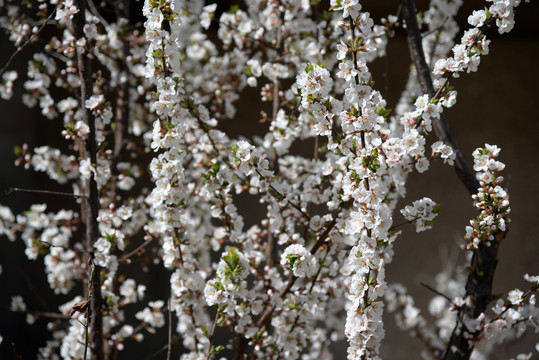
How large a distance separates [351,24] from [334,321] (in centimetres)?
181

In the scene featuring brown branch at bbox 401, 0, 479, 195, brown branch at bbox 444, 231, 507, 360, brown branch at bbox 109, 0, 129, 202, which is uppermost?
brown branch at bbox 109, 0, 129, 202

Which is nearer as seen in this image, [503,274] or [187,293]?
[187,293]

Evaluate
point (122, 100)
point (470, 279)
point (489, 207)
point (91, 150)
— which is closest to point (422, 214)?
point (489, 207)

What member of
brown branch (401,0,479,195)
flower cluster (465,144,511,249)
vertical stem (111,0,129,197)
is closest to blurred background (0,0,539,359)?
vertical stem (111,0,129,197)

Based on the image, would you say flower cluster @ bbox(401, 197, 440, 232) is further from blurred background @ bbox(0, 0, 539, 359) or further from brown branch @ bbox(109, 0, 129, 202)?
blurred background @ bbox(0, 0, 539, 359)

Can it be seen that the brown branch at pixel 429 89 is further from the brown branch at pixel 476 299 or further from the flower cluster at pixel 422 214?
the flower cluster at pixel 422 214

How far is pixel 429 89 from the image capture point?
1949mm

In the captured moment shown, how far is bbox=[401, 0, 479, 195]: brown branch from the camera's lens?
1921mm

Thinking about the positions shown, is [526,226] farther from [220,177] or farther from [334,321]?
[220,177]

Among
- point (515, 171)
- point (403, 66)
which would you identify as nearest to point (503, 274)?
point (515, 171)

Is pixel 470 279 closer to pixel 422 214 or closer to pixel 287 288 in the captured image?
pixel 422 214

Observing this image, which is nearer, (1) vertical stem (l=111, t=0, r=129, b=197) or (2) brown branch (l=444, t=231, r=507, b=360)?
(2) brown branch (l=444, t=231, r=507, b=360)

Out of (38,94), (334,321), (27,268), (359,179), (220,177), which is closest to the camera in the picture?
(359,179)

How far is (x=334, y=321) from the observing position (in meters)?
2.92
